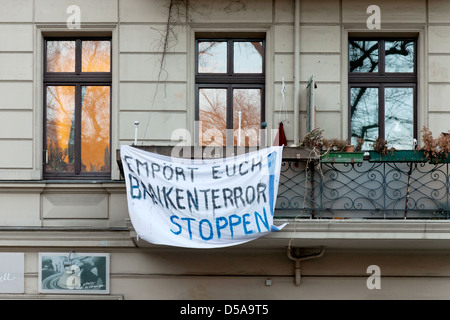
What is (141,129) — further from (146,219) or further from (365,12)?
(365,12)

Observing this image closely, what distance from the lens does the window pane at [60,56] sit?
37.3ft

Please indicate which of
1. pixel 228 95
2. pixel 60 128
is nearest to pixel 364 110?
pixel 228 95

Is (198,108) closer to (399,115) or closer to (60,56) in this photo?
(60,56)

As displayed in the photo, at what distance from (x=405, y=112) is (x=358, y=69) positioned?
1.08 m

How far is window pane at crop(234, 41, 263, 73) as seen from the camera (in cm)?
1137

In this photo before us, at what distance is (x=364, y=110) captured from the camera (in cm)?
1134

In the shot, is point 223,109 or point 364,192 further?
point 223,109

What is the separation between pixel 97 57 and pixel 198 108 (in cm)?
193

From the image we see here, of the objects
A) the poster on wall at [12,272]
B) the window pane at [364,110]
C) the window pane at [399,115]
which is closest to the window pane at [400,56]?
the window pane at [399,115]

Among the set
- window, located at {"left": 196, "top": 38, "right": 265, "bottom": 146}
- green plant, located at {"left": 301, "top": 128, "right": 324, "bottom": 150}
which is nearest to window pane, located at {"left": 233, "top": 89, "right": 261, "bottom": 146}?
window, located at {"left": 196, "top": 38, "right": 265, "bottom": 146}

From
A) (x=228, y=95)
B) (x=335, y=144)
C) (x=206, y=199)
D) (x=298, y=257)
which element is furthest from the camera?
(x=228, y=95)

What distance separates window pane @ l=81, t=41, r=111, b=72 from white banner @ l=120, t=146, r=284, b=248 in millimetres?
2524

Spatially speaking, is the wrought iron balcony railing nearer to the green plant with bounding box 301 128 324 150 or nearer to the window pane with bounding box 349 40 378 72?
the green plant with bounding box 301 128 324 150
